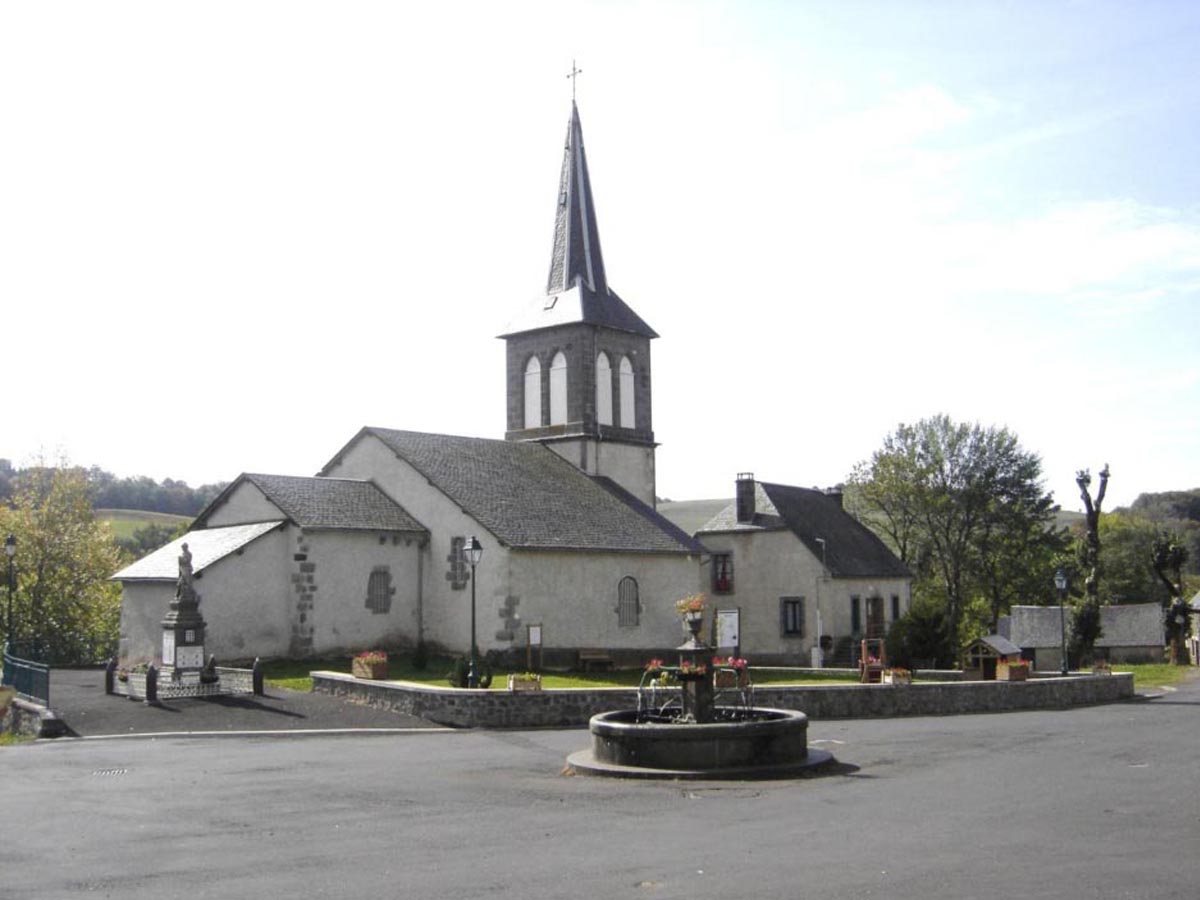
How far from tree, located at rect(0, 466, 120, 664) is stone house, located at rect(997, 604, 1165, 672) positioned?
4629 centimetres

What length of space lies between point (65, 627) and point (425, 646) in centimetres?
2295

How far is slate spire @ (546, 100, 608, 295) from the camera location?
4903 centimetres

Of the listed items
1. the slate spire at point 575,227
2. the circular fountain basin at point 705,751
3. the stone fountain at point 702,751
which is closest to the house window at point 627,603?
the slate spire at point 575,227

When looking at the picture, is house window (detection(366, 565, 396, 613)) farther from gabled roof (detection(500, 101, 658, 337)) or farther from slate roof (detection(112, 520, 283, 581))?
gabled roof (detection(500, 101, 658, 337))

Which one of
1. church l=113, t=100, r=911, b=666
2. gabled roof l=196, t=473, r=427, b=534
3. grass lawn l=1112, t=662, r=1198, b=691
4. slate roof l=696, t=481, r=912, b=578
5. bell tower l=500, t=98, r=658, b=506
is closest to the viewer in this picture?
church l=113, t=100, r=911, b=666

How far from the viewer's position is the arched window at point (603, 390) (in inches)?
1858

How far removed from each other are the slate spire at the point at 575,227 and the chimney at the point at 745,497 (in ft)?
34.8

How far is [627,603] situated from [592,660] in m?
3.20

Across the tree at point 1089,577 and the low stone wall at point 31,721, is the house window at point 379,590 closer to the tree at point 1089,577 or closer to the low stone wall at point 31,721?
the low stone wall at point 31,721

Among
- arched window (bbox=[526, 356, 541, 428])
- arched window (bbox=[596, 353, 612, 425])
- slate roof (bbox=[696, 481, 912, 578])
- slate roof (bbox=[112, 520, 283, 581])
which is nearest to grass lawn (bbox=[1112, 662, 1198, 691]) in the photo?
slate roof (bbox=[696, 481, 912, 578])

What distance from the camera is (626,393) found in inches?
1907

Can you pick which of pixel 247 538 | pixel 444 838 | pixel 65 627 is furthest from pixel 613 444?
pixel 444 838

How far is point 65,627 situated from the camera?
5281cm

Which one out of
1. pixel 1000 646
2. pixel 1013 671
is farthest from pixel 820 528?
pixel 1013 671
